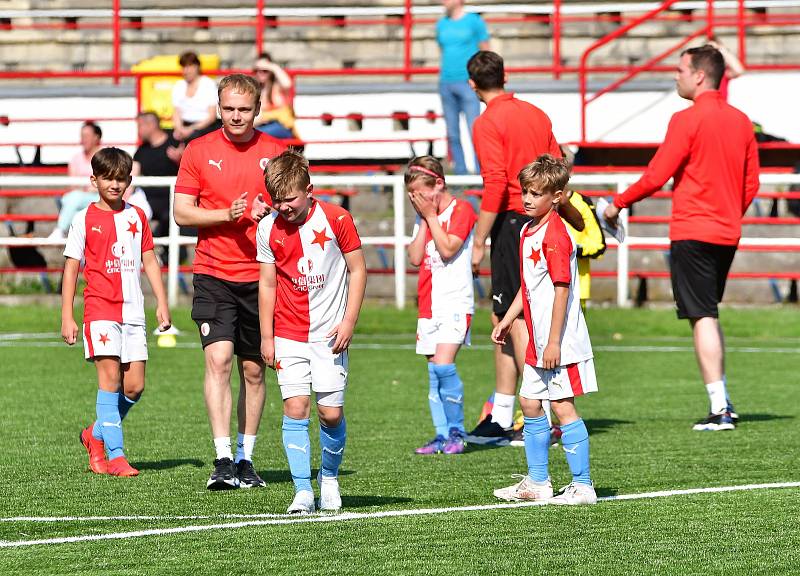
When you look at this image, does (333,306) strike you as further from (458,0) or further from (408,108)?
(408,108)

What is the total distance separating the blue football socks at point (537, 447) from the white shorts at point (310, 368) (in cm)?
90

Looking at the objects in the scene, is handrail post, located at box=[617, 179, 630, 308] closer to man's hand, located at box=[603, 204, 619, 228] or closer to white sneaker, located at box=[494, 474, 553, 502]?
man's hand, located at box=[603, 204, 619, 228]

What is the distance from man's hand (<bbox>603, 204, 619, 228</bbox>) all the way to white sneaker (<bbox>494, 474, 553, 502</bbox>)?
7.73ft

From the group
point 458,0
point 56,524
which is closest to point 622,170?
point 458,0

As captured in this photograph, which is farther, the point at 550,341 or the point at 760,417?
the point at 760,417

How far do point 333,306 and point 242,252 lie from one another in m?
0.98


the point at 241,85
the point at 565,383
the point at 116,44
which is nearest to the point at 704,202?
the point at 565,383

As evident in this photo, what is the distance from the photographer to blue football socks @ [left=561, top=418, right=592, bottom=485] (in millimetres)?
6641

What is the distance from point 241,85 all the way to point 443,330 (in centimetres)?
223

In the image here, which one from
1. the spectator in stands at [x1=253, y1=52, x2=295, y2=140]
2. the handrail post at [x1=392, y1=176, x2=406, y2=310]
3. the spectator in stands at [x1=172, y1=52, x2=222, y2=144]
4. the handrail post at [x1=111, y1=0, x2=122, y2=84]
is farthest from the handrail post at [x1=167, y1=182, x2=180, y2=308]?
the handrail post at [x1=111, y1=0, x2=122, y2=84]

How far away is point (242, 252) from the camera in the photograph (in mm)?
7309

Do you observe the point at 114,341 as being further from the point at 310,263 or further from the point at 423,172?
the point at 423,172

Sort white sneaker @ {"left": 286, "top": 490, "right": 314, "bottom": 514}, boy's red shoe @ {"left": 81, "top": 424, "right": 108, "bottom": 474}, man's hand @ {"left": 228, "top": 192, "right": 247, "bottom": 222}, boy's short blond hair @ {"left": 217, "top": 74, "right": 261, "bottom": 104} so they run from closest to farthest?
white sneaker @ {"left": 286, "top": 490, "right": 314, "bottom": 514} → man's hand @ {"left": 228, "top": 192, "right": 247, "bottom": 222} → boy's short blond hair @ {"left": 217, "top": 74, "right": 261, "bottom": 104} → boy's red shoe @ {"left": 81, "top": 424, "right": 108, "bottom": 474}

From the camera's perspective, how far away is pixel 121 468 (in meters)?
→ 7.59
